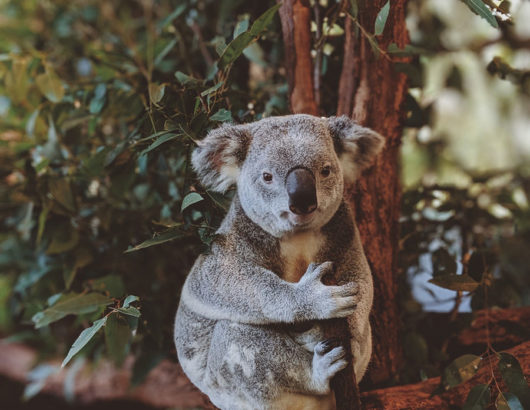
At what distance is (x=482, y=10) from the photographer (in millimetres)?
1473

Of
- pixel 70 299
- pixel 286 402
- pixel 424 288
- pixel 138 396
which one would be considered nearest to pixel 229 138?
pixel 286 402

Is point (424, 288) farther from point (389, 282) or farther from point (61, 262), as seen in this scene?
point (61, 262)

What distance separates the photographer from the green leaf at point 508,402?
156 cm

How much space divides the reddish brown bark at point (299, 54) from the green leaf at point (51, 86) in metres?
1.18

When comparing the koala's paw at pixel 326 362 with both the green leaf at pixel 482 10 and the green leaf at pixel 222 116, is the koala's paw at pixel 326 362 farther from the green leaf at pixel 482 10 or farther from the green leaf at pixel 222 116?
the green leaf at pixel 482 10

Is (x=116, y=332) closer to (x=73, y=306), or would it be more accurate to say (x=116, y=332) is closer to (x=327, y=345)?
(x=73, y=306)

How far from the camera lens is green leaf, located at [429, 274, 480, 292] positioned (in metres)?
1.82

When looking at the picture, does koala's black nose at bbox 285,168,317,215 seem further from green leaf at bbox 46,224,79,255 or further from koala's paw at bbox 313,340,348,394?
green leaf at bbox 46,224,79,255

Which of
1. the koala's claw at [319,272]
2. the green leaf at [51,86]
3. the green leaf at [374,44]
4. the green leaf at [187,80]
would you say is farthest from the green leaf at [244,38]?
the green leaf at [51,86]

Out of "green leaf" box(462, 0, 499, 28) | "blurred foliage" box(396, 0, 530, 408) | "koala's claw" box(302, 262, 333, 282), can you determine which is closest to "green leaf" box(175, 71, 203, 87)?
"blurred foliage" box(396, 0, 530, 408)

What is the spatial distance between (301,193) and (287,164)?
0.15m

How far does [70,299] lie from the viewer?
1.94 m

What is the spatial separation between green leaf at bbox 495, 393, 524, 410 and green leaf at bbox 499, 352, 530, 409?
2 centimetres

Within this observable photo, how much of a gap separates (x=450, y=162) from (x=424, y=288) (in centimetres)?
175
